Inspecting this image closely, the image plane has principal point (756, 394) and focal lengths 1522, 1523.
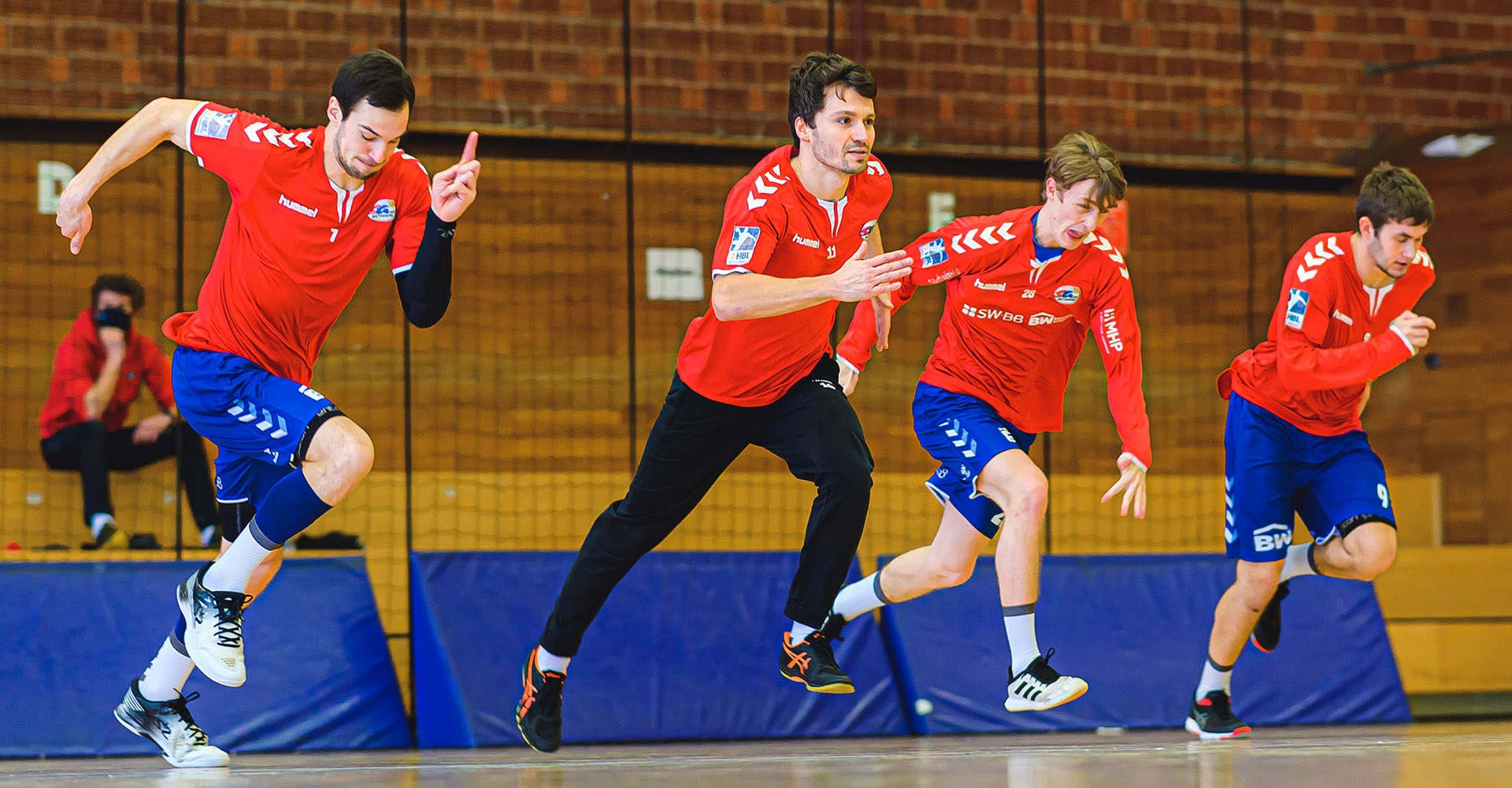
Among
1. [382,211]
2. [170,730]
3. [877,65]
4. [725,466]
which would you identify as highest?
[877,65]

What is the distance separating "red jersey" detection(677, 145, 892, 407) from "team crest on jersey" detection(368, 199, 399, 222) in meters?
1.05

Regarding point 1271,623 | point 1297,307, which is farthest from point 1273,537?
point 1297,307

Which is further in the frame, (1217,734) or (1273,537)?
(1217,734)

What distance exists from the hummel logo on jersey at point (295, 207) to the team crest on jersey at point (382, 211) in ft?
0.57

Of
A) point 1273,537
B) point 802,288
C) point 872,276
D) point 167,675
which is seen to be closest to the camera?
point 872,276

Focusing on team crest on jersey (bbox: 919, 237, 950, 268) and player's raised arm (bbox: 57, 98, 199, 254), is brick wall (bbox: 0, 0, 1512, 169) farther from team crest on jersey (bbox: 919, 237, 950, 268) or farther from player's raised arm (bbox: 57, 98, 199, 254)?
team crest on jersey (bbox: 919, 237, 950, 268)

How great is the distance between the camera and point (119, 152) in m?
4.71

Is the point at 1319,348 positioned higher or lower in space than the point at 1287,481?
higher

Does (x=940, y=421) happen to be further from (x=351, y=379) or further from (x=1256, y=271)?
(x=1256, y=271)

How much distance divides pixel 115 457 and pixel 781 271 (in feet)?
14.5

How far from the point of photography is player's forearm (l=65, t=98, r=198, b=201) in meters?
4.62

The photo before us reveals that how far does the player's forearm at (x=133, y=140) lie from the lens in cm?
462

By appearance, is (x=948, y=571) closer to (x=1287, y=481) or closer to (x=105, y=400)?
(x=1287, y=481)

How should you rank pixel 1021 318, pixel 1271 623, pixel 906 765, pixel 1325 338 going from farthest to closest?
pixel 1271 623
pixel 1325 338
pixel 1021 318
pixel 906 765
